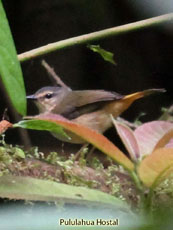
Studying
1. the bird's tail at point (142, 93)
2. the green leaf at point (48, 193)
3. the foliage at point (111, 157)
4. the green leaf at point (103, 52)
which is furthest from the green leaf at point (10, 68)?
the bird's tail at point (142, 93)

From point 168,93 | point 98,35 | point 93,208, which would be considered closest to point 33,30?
point 98,35

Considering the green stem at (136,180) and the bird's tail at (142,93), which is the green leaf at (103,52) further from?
the green stem at (136,180)

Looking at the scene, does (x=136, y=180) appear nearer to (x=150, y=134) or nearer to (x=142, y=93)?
(x=150, y=134)

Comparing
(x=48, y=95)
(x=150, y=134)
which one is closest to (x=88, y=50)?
(x=48, y=95)

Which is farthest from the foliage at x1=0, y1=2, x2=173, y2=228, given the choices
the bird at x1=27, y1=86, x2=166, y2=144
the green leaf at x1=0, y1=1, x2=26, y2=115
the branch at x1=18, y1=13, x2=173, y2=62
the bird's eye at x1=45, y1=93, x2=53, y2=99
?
the bird's eye at x1=45, y1=93, x2=53, y2=99

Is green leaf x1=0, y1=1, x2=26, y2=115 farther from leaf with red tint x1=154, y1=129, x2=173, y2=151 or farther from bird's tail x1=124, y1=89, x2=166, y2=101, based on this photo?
bird's tail x1=124, y1=89, x2=166, y2=101

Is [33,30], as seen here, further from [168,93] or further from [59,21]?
[168,93]
